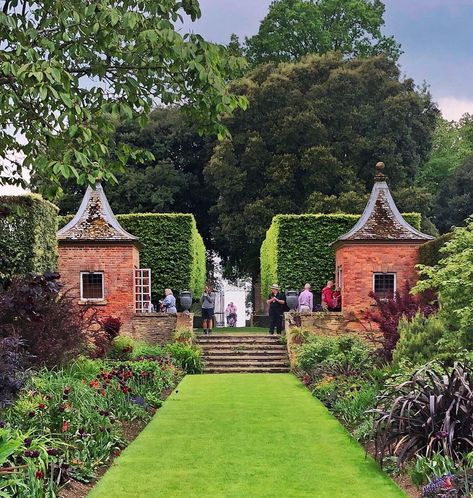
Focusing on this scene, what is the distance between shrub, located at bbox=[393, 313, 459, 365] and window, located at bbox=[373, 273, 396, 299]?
10461 mm

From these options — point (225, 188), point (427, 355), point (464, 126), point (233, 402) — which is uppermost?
point (464, 126)

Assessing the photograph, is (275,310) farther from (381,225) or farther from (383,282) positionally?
(381,225)

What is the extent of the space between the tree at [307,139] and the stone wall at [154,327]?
41.5ft

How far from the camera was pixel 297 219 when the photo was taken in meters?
25.8

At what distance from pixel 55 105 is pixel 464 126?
156ft

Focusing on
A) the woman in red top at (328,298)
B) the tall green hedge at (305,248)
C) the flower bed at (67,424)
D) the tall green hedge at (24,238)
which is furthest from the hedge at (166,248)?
the flower bed at (67,424)

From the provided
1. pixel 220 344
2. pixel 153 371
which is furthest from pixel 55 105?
pixel 220 344

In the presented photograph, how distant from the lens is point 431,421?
6.68 metres

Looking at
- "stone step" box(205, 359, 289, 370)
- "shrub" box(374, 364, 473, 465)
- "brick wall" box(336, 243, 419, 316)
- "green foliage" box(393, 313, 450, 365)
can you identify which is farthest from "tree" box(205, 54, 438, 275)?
"shrub" box(374, 364, 473, 465)

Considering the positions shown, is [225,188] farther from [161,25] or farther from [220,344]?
[161,25]

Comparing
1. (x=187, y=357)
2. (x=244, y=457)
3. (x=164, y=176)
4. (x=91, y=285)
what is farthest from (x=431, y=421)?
(x=164, y=176)

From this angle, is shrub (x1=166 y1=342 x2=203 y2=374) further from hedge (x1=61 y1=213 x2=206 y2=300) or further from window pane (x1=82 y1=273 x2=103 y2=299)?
hedge (x1=61 y1=213 x2=206 y2=300)

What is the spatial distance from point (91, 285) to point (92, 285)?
0.10ft

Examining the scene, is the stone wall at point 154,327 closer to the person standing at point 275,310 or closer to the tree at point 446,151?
the person standing at point 275,310
